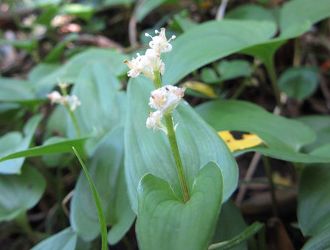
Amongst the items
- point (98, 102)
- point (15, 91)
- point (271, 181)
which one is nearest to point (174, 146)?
point (271, 181)

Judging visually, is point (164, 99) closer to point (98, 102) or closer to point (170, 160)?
point (170, 160)

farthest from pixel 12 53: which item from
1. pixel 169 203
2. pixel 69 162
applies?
pixel 169 203

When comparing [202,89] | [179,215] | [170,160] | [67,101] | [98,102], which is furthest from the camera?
[202,89]

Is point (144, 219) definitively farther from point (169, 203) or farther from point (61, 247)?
point (61, 247)

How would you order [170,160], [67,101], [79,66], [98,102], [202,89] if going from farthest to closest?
1. [79,66]
2. [202,89]
3. [98,102]
4. [67,101]
5. [170,160]

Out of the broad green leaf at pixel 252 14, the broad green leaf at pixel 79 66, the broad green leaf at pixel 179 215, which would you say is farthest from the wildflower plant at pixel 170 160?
the broad green leaf at pixel 252 14

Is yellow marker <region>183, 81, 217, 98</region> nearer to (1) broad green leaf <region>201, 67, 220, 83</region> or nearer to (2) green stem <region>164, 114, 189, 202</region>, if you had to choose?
(1) broad green leaf <region>201, 67, 220, 83</region>
